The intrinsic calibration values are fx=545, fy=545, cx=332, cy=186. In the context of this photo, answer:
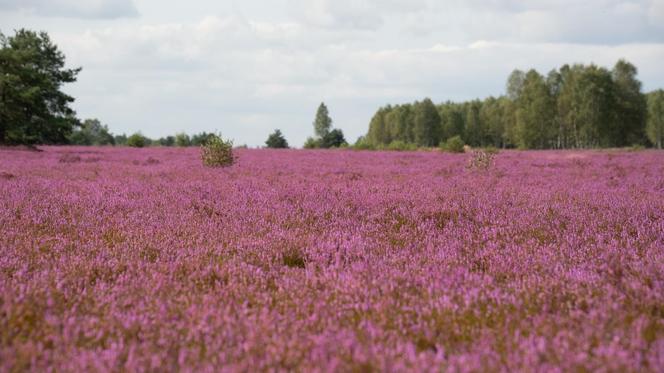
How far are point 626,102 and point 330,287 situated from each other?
69.0 m

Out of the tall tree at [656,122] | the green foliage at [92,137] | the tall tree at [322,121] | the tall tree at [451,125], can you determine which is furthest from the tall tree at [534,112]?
the green foliage at [92,137]

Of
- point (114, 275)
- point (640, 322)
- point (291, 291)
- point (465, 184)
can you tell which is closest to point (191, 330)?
point (291, 291)

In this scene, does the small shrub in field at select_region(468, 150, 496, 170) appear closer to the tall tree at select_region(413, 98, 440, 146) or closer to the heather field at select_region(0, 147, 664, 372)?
the heather field at select_region(0, 147, 664, 372)

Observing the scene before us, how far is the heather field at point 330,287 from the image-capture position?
2482 millimetres

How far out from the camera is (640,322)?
2.74m

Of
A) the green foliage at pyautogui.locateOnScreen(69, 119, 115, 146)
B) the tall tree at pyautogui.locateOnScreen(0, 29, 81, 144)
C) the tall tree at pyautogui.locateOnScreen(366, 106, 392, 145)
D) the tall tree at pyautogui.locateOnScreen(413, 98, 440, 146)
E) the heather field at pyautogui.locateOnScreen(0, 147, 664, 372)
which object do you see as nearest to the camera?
the heather field at pyautogui.locateOnScreen(0, 147, 664, 372)

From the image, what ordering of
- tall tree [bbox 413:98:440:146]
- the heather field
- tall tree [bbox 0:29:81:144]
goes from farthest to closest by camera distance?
tall tree [bbox 413:98:440:146], tall tree [bbox 0:29:81:144], the heather field

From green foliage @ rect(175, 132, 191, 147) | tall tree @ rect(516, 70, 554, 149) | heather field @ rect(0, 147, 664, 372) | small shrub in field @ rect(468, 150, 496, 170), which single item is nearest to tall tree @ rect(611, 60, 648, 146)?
tall tree @ rect(516, 70, 554, 149)

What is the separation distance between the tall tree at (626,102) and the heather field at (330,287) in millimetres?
63321

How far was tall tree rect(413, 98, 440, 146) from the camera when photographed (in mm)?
90688

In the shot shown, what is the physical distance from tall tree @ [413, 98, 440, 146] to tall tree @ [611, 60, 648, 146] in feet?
98.0

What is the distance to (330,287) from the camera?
11.6ft

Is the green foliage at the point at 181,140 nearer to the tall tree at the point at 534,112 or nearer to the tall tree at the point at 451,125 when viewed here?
the tall tree at the point at 534,112

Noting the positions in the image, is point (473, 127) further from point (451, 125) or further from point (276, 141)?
point (276, 141)
